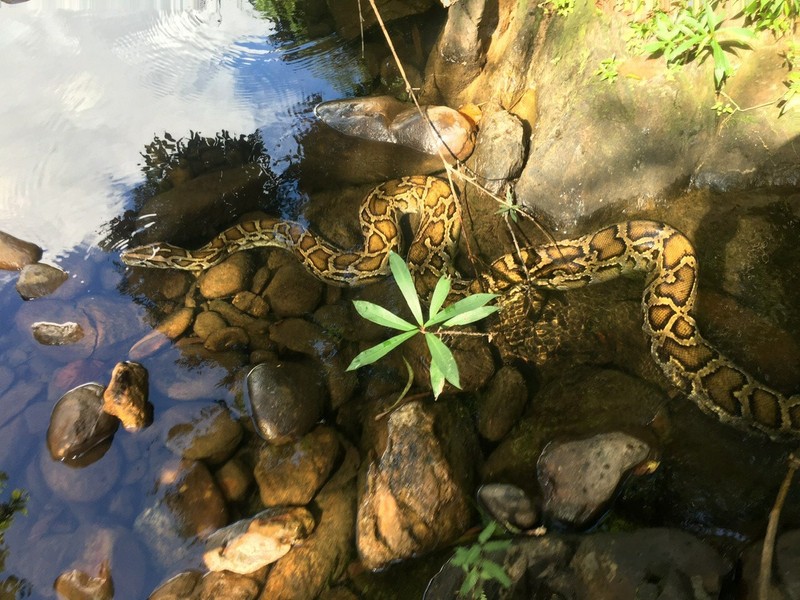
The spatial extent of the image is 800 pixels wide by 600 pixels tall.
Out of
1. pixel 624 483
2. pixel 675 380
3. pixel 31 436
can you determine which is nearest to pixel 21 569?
pixel 31 436

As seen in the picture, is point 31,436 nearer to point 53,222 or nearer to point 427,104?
point 53,222

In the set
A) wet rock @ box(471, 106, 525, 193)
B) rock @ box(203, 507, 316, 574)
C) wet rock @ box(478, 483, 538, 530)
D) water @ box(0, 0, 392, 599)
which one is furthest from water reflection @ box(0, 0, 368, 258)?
wet rock @ box(478, 483, 538, 530)

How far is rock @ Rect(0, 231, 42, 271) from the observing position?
653 centimetres

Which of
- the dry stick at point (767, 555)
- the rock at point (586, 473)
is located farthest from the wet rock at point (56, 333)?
the dry stick at point (767, 555)

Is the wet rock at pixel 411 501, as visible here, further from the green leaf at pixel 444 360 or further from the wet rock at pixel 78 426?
the wet rock at pixel 78 426

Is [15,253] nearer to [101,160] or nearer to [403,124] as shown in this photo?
[101,160]

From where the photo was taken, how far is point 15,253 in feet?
21.5

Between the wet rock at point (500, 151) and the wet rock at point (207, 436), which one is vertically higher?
the wet rock at point (500, 151)

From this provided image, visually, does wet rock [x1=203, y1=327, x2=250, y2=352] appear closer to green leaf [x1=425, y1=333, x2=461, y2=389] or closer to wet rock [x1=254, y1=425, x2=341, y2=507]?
wet rock [x1=254, y1=425, x2=341, y2=507]

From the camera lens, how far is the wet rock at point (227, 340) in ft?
19.3

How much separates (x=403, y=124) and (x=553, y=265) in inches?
120

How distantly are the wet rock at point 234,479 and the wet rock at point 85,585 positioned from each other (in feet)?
3.77

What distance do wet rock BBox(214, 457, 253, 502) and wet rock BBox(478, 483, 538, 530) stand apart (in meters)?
2.27

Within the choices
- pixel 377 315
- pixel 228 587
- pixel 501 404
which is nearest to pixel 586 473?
pixel 501 404
